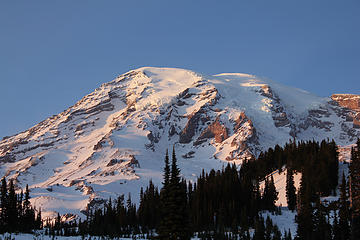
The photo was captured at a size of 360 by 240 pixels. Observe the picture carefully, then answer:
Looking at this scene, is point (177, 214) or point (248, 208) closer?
point (177, 214)

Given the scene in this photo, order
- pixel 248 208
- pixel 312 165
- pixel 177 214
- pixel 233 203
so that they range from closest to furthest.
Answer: pixel 177 214 < pixel 233 203 < pixel 248 208 < pixel 312 165

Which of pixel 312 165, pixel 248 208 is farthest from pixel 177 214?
pixel 312 165

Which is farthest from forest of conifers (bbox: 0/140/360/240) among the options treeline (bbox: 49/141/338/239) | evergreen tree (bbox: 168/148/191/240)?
evergreen tree (bbox: 168/148/191/240)

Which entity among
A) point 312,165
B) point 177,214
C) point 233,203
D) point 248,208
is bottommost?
point 248,208

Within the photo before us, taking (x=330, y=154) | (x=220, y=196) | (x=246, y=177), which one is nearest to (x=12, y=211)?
(x=220, y=196)

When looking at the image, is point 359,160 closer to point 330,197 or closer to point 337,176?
point 330,197

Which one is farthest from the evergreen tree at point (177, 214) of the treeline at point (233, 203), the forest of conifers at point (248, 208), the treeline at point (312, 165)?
the treeline at point (312, 165)

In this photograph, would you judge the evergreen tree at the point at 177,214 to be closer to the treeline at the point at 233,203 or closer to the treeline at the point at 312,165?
the treeline at the point at 233,203

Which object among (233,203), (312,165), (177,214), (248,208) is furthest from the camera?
(312,165)

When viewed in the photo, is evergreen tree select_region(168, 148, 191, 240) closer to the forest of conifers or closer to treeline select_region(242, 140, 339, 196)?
the forest of conifers

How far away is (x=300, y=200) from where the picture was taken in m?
110

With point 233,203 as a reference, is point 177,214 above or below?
above

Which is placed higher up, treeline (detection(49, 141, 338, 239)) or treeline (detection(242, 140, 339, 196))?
treeline (detection(242, 140, 339, 196))

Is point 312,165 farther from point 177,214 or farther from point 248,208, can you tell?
point 177,214
